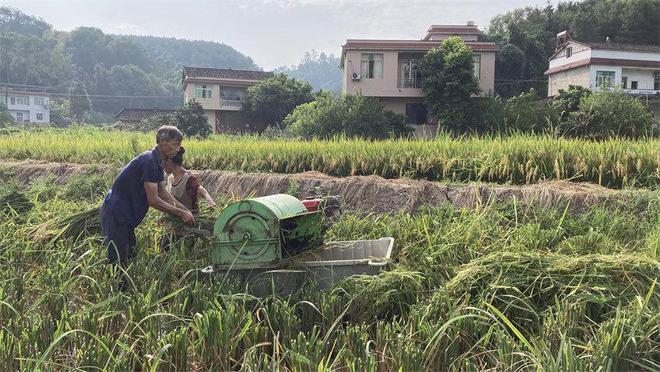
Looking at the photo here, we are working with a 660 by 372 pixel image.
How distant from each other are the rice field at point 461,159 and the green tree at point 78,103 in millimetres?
47513

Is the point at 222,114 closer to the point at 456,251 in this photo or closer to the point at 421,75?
the point at 421,75

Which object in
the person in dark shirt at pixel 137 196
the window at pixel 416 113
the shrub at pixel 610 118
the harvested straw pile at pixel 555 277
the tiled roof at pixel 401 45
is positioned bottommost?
the harvested straw pile at pixel 555 277

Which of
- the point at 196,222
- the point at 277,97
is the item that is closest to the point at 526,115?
the point at 196,222

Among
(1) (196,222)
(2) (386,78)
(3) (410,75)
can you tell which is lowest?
(1) (196,222)

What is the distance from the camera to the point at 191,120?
27.0m

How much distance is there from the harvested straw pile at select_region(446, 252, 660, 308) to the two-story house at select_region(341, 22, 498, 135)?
67.3ft

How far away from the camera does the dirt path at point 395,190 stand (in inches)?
255

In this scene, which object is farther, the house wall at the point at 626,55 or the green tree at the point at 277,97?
the green tree at the point at 277,97

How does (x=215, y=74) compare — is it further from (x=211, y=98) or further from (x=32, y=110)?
(x=32, y=110)

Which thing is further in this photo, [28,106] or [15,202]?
[28,106]

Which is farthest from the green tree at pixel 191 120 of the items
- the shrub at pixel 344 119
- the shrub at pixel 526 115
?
the shrub at pixel 526 115

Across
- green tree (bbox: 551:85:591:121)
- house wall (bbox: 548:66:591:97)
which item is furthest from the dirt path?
house wall (bbox: 548:66:591:97)

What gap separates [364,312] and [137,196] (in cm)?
204

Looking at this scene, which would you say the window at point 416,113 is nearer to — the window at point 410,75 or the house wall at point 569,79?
the window at point 410,75
